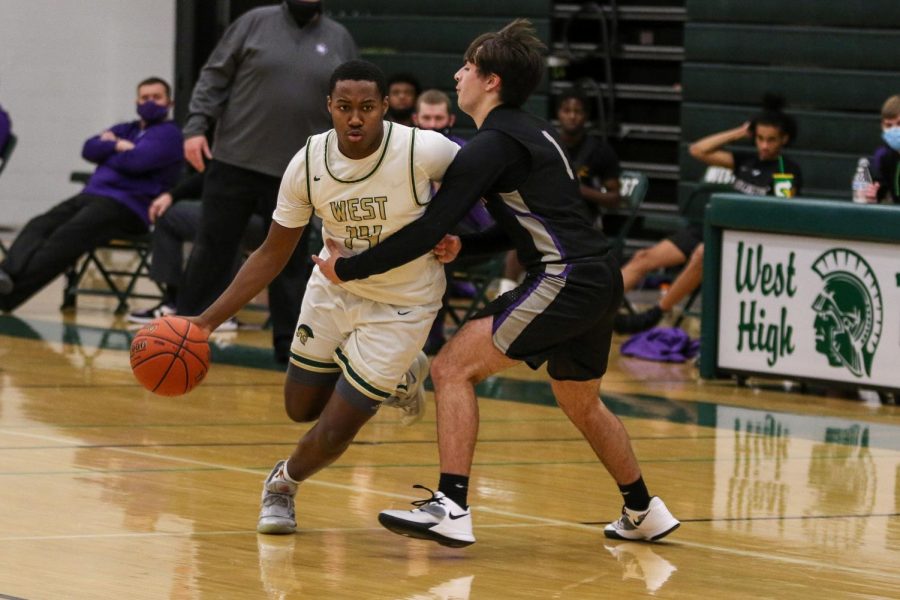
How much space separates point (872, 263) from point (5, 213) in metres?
10.3

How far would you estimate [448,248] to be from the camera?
5.39 metres

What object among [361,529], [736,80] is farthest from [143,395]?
[736,80]

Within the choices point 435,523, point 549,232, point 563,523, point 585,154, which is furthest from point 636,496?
point 585,154

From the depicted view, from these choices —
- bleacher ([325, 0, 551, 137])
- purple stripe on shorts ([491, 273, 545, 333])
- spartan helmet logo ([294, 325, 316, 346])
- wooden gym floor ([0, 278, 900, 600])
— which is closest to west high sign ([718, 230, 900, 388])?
wooden gym floor ([0, 278, 900, 600])

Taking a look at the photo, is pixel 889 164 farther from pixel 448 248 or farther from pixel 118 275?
pixel 118 275

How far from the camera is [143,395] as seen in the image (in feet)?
27.5

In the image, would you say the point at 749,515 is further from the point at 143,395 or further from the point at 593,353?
the point at 143,395

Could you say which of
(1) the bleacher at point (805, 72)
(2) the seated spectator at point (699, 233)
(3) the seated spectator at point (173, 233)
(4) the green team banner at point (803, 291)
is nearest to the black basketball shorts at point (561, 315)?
(4) the green team banner at point (803, 291)

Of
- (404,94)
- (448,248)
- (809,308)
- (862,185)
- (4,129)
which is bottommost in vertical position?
(809,308)

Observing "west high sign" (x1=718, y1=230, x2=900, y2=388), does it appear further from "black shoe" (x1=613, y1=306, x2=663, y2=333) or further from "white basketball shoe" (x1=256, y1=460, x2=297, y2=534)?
"white basketball shoe" (x1=256, y1=460, x2=297, y2=534)

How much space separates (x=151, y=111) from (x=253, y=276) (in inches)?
257

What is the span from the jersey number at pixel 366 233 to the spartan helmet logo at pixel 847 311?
4.44m

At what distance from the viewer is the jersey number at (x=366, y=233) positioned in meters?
5.36

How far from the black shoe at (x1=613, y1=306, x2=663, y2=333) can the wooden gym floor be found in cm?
146
